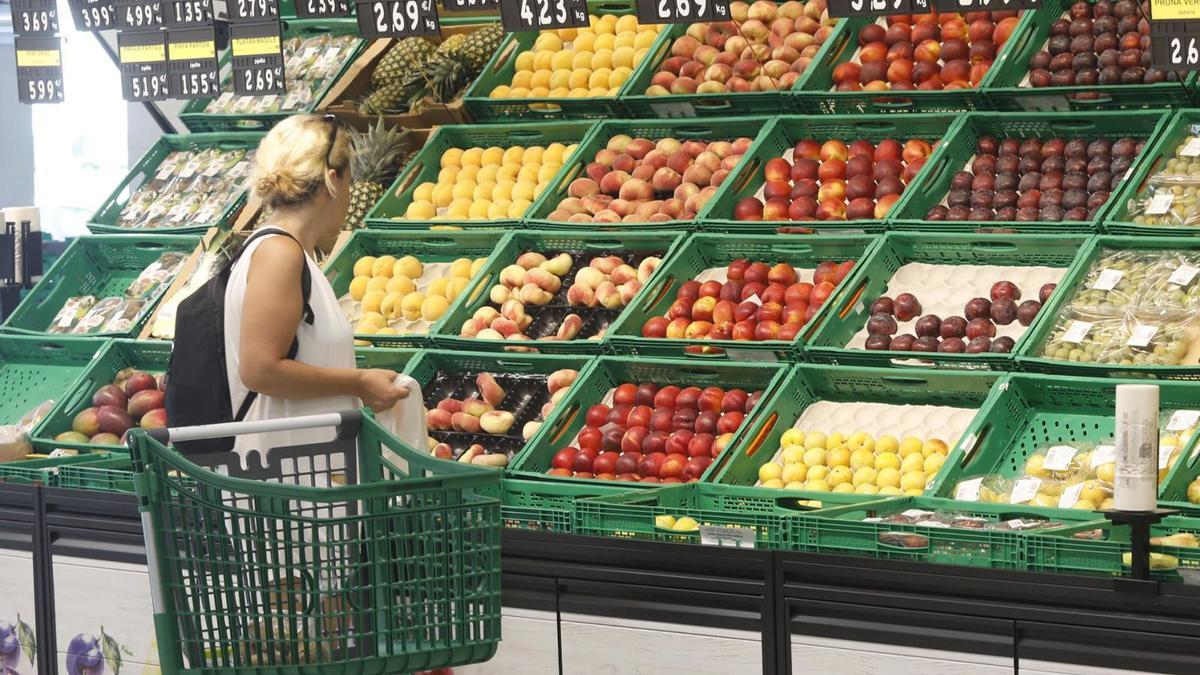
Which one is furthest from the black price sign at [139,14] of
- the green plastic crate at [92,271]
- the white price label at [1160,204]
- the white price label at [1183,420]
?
the white price label at [1183,420]

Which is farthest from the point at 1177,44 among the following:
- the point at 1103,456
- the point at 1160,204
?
the point at 1103,456

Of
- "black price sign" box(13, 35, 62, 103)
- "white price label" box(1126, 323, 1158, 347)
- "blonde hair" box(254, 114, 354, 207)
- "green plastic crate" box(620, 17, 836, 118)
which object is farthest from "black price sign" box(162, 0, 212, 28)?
"white price label" box(1126, 323, 1158, 347)

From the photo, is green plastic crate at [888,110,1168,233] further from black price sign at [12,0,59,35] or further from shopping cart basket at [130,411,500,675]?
black price sign at [12,0,59,35]

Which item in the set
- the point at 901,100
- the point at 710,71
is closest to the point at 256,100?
the point at 710,71

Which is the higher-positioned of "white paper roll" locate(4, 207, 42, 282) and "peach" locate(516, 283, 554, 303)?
"white paper roll" locate(4, 207, 42, 282)

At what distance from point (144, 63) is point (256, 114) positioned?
577mm

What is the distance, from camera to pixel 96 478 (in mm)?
4676

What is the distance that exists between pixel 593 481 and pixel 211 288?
1.56 m

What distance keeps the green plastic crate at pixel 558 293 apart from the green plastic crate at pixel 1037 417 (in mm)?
1275

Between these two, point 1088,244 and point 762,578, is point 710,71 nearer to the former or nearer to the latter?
point 1088,244

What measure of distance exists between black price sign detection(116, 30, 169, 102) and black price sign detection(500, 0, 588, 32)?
6.06 ft

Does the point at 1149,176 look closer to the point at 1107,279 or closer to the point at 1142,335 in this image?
the point at 1107,279

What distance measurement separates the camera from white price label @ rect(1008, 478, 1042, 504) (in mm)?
4152

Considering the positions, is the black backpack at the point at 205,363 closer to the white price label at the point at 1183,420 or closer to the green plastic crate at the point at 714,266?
the green plastic crate at the point at 714,266
